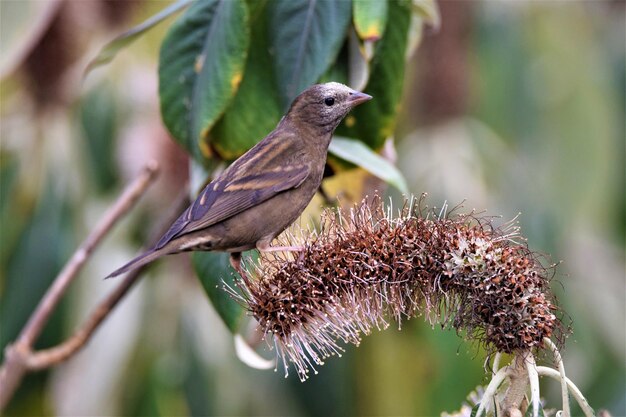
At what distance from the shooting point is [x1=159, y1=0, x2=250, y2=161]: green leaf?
118 inches

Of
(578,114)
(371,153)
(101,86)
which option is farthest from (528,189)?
(371,153)

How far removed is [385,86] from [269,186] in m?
0.47

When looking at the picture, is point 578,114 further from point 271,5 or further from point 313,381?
point 271,5

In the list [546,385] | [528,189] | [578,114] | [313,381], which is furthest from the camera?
[578,114]

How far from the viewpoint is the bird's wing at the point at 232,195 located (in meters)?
2.93

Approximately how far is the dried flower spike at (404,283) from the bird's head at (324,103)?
42 cm

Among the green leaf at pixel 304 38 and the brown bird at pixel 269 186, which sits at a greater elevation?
the green leaf at pixel 304 38

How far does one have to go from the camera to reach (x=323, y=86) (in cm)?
300

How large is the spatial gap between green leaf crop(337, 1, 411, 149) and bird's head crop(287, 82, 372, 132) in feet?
0.50

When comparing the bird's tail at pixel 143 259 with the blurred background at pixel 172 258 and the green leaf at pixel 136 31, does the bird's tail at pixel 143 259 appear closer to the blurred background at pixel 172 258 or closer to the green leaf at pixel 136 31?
the green leaf at pixel 136 31

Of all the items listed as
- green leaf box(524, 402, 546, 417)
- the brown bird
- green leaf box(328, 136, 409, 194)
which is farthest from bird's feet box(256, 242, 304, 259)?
green leaf box(524, 402, 546, 417)

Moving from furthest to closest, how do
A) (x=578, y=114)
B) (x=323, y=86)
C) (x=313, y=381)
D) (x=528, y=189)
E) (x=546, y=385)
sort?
(x=578, y=114), (x=528, y=189), (x=313, y=381), (x=546, y=385), (x=323, y=86)

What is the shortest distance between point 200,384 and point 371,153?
2.97m

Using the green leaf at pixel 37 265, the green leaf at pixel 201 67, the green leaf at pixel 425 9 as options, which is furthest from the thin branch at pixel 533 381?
the green leaf at pixel 37 265
